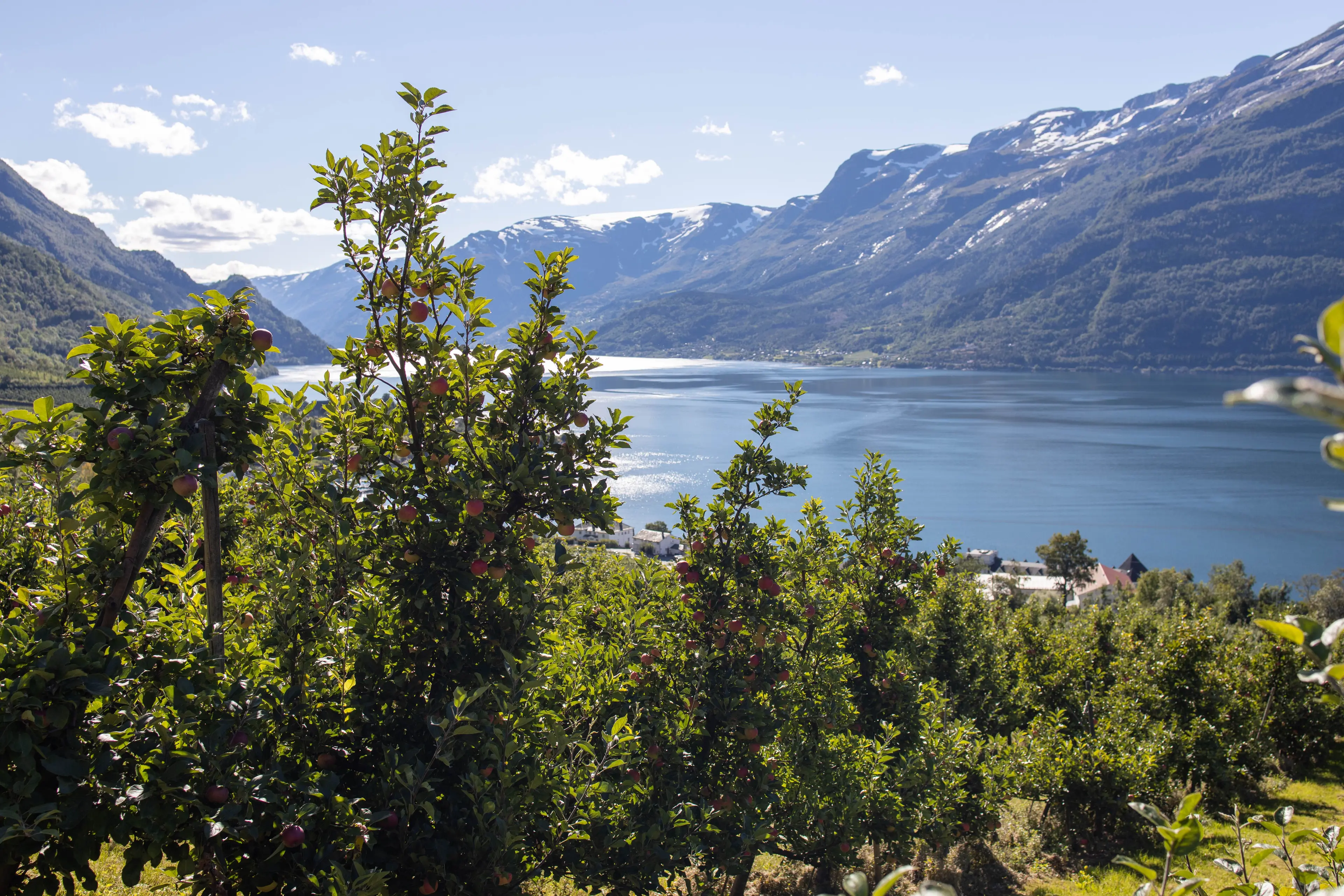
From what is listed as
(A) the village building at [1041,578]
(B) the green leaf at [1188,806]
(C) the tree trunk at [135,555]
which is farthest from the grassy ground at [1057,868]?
(A) the village building at [1041,578]

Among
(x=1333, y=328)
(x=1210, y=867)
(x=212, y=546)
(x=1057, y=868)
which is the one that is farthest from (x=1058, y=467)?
(x=1333, y=328)

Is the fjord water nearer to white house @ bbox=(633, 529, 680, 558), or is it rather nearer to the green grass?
white house @ bbox=(633, 529, 680, 558)

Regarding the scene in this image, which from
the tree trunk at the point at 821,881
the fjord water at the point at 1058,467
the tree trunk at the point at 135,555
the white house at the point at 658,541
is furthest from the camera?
the fjord water at the point at 1058,467

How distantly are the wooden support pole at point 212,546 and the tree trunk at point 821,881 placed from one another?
4853mm

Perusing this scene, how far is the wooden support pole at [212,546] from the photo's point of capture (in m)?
2.89

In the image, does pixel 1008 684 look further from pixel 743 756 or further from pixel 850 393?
pixel 850 393

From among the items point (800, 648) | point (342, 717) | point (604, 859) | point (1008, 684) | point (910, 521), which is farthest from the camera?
point (1008, 684)

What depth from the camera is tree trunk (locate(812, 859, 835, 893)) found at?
6.32 meters

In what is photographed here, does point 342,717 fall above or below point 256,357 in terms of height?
below

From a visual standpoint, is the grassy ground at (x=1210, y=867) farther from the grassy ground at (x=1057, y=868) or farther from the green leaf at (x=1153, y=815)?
the green leaf at (x=1153, y=815)

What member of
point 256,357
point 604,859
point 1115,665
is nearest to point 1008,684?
point 1115,665

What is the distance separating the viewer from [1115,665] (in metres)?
12.6

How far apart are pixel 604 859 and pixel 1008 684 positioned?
10141 millimetres

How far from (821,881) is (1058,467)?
282ft
